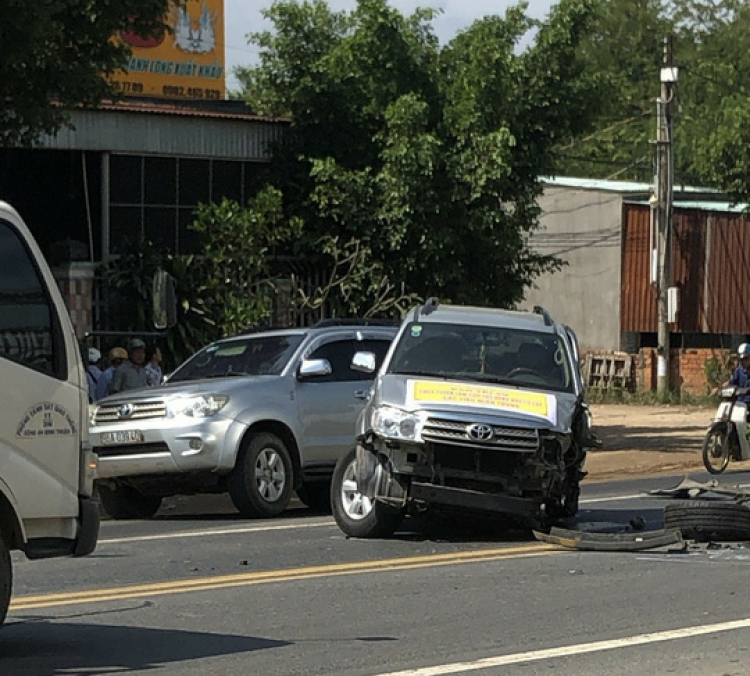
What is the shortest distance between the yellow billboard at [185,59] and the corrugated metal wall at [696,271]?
1692 cm

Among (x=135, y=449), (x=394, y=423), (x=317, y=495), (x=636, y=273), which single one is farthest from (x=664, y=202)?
(x=394, y=423)

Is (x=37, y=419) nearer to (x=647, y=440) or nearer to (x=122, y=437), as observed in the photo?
(x=122, y=437)

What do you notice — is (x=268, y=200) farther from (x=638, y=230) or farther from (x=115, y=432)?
(x=638, y=230)

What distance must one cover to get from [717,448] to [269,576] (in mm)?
11340

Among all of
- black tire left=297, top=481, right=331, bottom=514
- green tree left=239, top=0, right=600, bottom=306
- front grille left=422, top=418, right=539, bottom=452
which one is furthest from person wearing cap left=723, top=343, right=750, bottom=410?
front grille left=422, top=418, right=539, bottom=452

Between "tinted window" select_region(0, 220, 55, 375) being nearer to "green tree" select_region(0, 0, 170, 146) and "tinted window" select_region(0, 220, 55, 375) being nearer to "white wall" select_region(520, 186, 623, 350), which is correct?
"green tree" select_region(0, 0, 170, 146)

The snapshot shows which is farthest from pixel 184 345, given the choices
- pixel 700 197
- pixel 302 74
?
pixel 700 197

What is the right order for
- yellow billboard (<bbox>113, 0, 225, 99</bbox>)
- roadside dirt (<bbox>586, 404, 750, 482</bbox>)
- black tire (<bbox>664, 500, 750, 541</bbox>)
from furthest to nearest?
yellow billboard (<bbox>113, 0, 225, 99</bbox>) → roadside dirt (<bbox>586, 404, 750, 482</bbox>) → black tire (<bbox>664, 500, 750, 541</bbox>)

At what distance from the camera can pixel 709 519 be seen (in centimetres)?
1241

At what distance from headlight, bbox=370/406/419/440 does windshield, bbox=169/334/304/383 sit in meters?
3.28

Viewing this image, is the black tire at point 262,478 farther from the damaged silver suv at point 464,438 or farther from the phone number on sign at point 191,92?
the phone number on sign at point 191,92

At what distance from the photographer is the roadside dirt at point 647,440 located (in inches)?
883

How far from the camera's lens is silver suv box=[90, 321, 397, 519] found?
15.0m

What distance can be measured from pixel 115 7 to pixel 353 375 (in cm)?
457
